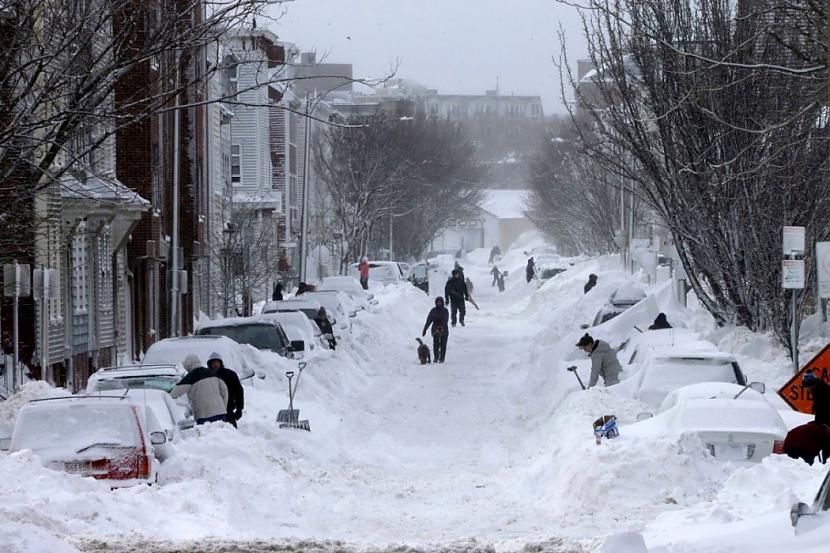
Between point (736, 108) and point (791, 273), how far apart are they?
714 cm

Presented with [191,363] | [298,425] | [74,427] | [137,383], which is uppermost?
[191,363]

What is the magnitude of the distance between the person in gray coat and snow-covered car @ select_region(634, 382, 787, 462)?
6328mm

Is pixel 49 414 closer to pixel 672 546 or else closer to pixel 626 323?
pixel 672 546

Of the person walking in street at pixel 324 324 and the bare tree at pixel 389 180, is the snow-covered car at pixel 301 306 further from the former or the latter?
the bare tree at pixel 389 180

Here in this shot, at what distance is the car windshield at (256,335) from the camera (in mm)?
28859

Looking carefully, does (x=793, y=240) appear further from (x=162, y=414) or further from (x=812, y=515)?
(x=812, y=515)

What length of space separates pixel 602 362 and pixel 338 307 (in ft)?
59.0

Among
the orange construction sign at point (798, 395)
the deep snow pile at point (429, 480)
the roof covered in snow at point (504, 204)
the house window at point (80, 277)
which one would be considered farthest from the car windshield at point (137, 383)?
the roof covered in snow at point (504, 204)

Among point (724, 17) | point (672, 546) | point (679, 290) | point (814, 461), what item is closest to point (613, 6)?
point (724, 17)

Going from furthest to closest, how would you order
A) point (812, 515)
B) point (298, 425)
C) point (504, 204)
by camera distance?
1. point (504, 204)
2. point (298, 425)
3. point (812, 515)

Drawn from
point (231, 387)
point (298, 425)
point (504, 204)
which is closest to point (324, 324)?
point (298, 425)

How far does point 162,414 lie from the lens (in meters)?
17.0

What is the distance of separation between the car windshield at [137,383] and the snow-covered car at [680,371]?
19.6ft

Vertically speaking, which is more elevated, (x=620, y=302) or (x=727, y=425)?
(x=727, y=425)
